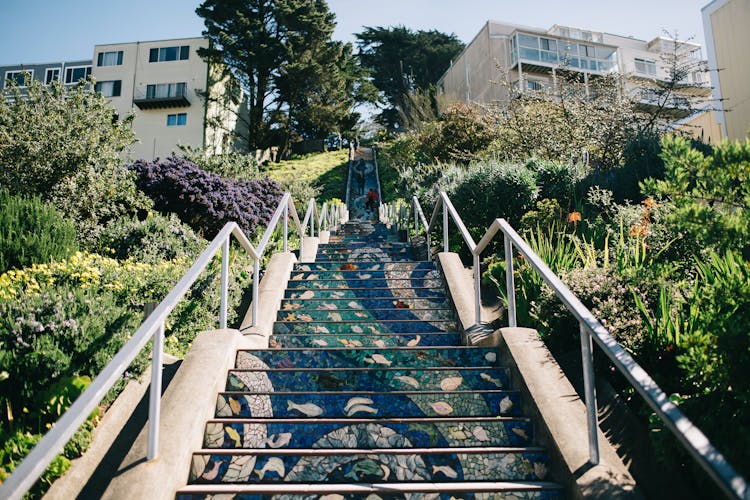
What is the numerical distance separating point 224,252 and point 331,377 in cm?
136

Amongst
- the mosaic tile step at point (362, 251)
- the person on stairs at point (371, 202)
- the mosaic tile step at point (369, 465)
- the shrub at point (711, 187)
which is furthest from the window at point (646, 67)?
the mosaic tile step at point (369, 465)

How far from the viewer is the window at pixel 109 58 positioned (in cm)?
3247

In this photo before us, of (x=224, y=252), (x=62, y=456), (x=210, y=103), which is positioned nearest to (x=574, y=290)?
(x=224, y=252)

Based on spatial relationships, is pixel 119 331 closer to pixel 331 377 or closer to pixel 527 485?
pixel 331 377

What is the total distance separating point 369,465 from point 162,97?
3306 centimetres

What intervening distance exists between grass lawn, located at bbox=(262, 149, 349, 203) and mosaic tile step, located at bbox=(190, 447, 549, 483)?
56.4 feet

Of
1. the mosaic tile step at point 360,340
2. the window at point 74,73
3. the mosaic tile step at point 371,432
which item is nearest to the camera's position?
the mosaic tile step at point 371,432

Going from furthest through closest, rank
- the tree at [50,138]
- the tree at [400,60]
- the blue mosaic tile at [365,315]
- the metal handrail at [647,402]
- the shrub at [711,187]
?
1. the tree at [400,60]
2. the tree at [50,138]
3. the blue mosaic tile at [365,315]
4. the shrub at [711,187]
5. the metal handrail at [647,402]

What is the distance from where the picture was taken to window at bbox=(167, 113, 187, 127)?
31203 millimetres

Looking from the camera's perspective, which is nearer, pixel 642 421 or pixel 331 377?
pixel 642 421

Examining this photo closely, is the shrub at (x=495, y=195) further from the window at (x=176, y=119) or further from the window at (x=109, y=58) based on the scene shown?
the window at (x=109, y=58)

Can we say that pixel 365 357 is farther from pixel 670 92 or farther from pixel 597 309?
pixel 670 92

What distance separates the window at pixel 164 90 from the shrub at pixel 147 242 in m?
26.0

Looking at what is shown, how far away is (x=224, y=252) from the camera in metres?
4.18
